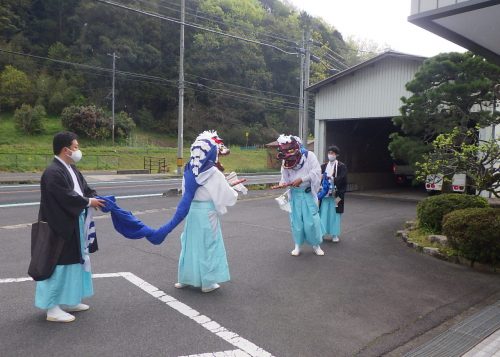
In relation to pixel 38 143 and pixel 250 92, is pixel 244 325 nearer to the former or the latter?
pixel 38 143

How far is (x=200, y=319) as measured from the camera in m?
4.32

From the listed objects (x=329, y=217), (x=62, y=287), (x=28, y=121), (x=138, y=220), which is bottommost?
(x=62, y=287)

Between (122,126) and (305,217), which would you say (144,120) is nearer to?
(122,126)

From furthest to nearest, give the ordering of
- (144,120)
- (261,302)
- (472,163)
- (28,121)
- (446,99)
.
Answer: (144,120), (28,121), (446,99), (472,163), (261,302)

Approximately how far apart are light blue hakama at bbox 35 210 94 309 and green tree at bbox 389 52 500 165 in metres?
7.79

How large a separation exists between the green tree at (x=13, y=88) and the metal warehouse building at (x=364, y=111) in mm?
43969

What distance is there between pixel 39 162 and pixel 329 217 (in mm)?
28438

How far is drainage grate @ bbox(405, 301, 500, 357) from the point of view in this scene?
379cm

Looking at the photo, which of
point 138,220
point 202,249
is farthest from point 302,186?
point 138,220

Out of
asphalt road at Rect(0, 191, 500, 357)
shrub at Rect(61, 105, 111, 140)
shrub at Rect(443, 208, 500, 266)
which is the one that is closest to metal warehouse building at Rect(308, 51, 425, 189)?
asphalt road at Rect(0, 191, 500, 357)

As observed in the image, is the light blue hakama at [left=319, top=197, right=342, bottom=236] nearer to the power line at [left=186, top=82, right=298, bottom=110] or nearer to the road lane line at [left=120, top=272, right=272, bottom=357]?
the road lane line at [left=120, top=272, right=272, bottom=357]

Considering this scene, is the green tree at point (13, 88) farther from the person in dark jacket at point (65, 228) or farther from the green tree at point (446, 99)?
the person in dark jacket at point (65, 228)

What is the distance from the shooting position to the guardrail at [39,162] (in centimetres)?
2881

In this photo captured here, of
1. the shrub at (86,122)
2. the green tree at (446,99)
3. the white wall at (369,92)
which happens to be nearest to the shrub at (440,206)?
the green tree at (446,99)
